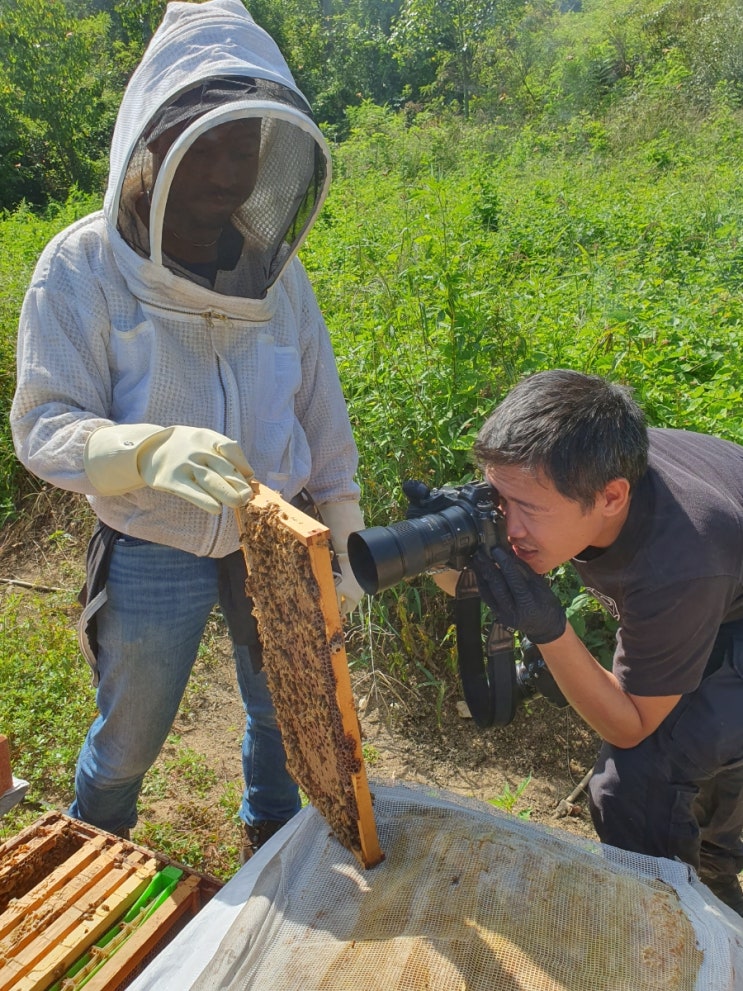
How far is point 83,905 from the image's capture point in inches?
64.3

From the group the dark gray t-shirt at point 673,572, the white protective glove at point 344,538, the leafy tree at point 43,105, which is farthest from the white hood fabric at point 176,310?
the leafy tree at point 43,105

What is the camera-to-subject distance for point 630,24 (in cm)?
1842

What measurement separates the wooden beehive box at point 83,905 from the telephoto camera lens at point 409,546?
84 centimetres

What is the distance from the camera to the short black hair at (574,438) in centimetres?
173

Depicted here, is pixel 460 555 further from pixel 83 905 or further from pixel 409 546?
pixel 83 905

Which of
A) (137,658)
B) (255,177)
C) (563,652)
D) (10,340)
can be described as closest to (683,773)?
(563,652)

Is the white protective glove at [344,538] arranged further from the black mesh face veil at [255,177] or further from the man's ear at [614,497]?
the man's ear at [614,497]

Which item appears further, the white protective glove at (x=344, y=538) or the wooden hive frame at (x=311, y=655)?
the white protective glove at (x=344, y=538)

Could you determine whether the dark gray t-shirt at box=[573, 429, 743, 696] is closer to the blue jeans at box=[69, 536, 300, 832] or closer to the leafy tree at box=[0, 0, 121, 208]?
the blue jeans at box=[69, 536, 300, 832]

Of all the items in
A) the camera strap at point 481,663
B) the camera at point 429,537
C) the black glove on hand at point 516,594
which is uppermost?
the camera at point 429,537

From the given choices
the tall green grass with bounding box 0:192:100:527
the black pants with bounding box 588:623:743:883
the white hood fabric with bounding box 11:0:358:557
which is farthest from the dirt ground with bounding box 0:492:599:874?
the tall green grass with bounding box 0:192:100:527

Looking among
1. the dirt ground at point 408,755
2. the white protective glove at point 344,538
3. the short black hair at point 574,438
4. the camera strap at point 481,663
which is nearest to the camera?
the short black hair at point 574,438

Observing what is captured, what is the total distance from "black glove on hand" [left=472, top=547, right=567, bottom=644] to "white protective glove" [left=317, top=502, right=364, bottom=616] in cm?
62

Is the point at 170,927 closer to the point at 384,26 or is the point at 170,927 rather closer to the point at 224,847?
the point at 224,847
